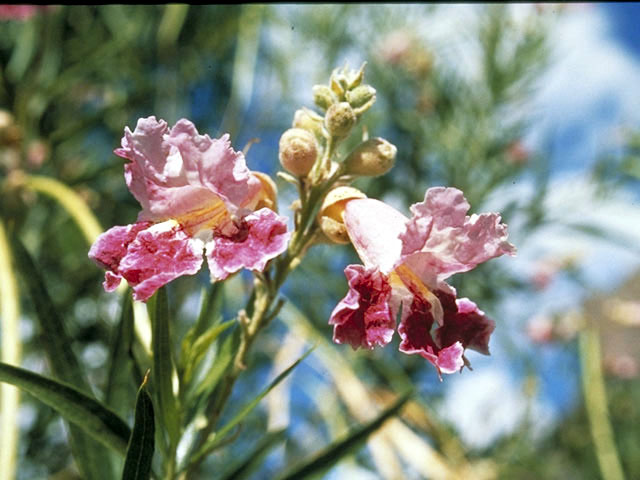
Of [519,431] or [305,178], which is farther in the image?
[519,431]

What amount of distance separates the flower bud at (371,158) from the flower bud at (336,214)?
3 cm

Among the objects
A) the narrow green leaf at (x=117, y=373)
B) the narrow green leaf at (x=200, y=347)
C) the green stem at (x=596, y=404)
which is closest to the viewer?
the narrow green leaf at (x=200, y=347)

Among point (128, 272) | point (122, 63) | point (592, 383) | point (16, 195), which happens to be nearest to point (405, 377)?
point (592, 383)

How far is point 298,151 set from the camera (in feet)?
1.68

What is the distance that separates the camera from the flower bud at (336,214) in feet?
1.69

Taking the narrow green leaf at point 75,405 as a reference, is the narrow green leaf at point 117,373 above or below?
below

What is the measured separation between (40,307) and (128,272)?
21 centimetres

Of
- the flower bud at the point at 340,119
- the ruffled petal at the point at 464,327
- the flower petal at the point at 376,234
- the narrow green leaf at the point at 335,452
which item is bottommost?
the narrow green leaf at the point at 335,452

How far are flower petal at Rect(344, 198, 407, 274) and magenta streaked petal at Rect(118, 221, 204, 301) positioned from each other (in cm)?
12

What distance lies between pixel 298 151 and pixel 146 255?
0.47 ft

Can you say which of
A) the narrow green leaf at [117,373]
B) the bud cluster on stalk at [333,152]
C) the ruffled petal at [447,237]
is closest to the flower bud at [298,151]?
the bud cluster on stalk at [333,152]

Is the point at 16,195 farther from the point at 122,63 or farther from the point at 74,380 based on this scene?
the point at 122,63

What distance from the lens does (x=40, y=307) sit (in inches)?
23.7

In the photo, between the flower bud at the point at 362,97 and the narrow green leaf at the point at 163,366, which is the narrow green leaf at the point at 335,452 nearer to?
the narrow green leaf at the point at 163,366
